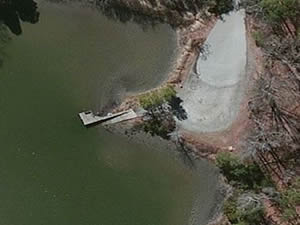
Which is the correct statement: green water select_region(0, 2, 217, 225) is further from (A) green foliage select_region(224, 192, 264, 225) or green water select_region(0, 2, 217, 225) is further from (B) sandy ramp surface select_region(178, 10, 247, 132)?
(B) sandy ramp surface select_region(178, 10, 247, 132)

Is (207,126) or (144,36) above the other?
(144,36)

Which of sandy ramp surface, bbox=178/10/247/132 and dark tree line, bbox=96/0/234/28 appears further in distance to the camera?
dark tree line, bbox=96/0/234/28

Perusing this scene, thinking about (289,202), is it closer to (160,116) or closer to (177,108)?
(177,108)

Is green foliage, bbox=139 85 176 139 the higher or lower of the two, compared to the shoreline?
lower

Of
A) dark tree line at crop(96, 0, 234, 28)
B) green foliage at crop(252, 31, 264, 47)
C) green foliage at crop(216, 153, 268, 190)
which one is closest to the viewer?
green foliage at crop(216, 153, 268, 190)

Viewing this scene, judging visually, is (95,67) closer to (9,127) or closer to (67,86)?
(67,86)

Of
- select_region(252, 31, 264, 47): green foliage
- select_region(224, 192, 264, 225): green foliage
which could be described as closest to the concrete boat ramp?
select_region(224, 192, 264, 225): green foliage

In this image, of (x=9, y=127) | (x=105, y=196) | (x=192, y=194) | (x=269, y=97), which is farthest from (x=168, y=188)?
(x=9, y=127)
